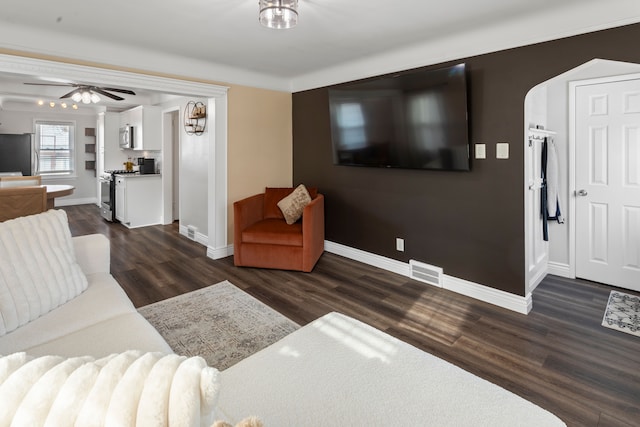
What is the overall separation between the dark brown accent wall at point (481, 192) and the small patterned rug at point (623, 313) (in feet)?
2.15

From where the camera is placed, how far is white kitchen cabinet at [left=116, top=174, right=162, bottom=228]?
6109mm

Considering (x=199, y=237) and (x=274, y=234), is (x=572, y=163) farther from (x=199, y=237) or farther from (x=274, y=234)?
(x=199, y=237)

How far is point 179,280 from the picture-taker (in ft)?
12.0

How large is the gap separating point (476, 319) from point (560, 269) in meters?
1.70

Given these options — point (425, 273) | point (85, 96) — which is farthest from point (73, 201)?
point (425, 273)

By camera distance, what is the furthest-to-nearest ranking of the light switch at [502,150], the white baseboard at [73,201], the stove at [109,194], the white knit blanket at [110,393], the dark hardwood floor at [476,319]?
1. the white baseboard at [73,201]
2. the stove at [109,194]
3. the light switch at [502,150]
4. the dark hardwood floor at [476,319]
5. the white knit blanket at [110,393]

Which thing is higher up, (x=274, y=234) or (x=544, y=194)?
(x=544, y=194)

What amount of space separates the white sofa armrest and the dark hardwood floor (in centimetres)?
90

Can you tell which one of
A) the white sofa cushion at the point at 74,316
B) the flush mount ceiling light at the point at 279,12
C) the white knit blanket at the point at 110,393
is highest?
the flush mount ceiling light at the point at 279,12

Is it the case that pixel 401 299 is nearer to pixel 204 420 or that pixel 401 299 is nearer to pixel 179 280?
pixel 179 280

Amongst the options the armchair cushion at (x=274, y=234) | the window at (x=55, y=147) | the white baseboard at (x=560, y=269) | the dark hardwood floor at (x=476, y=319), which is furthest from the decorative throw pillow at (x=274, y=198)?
the window at (x=55, y=147)

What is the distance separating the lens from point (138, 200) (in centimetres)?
621

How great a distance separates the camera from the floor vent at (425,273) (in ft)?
11.5

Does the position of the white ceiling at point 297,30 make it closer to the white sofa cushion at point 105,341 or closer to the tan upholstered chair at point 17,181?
the tan upholstered chair at point 17,181
